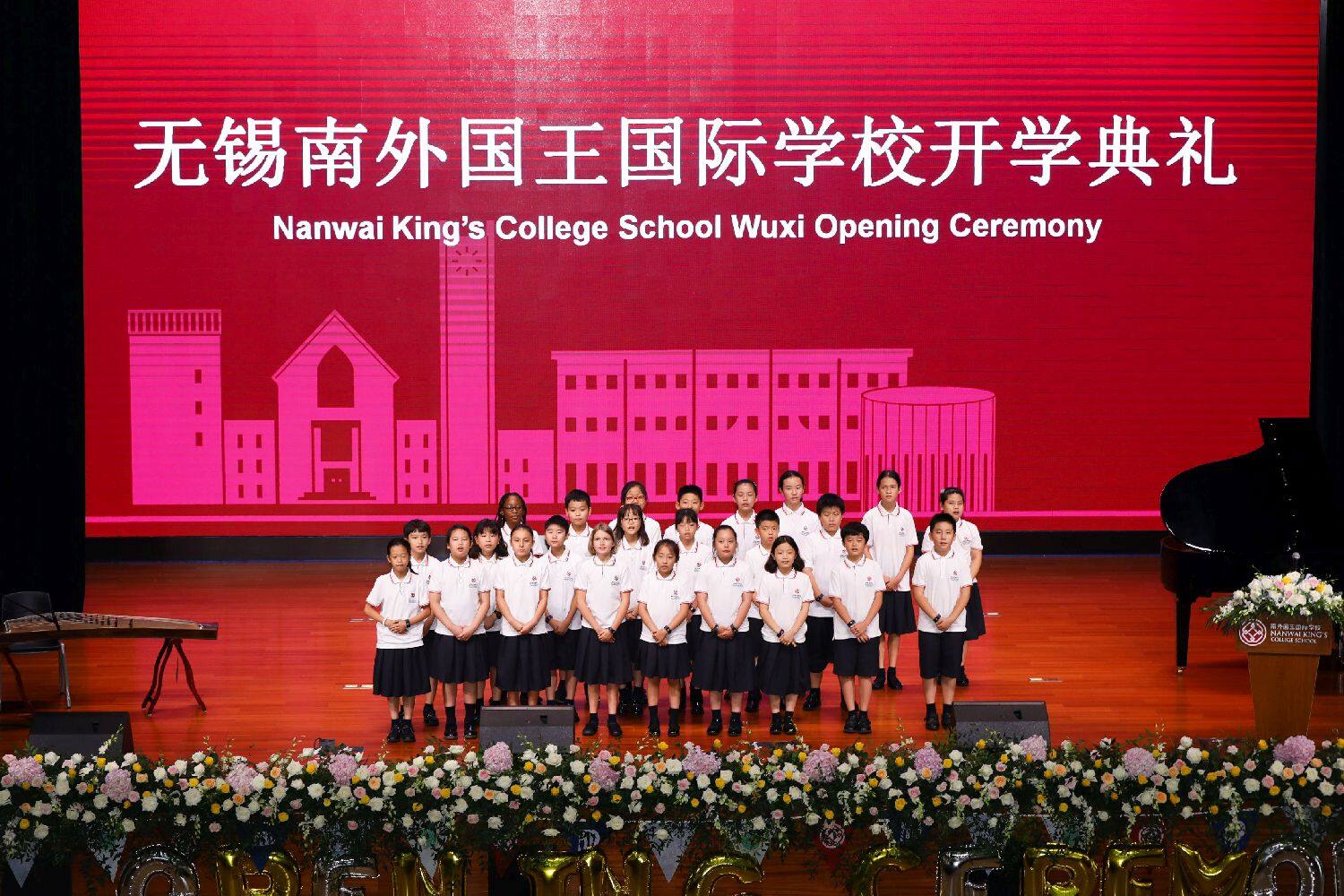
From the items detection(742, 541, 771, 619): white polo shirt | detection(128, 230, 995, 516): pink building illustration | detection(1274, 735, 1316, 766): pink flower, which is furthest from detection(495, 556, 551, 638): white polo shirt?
detection(128, 230, 995, 516): pink building illustration

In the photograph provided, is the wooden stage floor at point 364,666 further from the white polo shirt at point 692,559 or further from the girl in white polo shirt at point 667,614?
the white polo shirt at point 692,559

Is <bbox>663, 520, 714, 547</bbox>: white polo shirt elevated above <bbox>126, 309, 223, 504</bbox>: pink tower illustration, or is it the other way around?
<bbox>126, 309, 223, 504</bbox>: pink tower illustration

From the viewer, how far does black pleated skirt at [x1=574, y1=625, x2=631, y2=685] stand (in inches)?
279

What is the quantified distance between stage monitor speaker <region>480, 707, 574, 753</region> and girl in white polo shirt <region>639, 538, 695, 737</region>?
1.26 metres

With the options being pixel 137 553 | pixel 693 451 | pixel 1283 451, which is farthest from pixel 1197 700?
pixel 137 553

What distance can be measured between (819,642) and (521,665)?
1.50m

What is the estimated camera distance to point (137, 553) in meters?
11.3

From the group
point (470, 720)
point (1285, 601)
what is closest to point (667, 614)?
point (470, 720)

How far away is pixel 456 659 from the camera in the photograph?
7.03 meters

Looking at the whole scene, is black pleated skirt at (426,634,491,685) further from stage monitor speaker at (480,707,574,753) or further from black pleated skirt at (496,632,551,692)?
stage monitor speaker at (480,707,574,753)

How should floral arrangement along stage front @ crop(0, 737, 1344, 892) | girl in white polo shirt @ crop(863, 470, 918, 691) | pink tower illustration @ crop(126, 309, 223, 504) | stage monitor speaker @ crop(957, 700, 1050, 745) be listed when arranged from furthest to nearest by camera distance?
pink tower illustration @ crop(126, 309, 223, 504)
girl in white polo shirt @ crop(863, 470, 918, 691)
stage monitor speaker @ crop(957, 700, 1050, 745)
floral arrangement along stage front @ crop(0, 737, 1344, 892)

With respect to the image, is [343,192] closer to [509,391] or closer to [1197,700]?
[509,391]

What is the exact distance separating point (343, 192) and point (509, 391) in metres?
1.86

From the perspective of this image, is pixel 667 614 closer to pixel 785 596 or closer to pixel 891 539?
pixel 785 596
